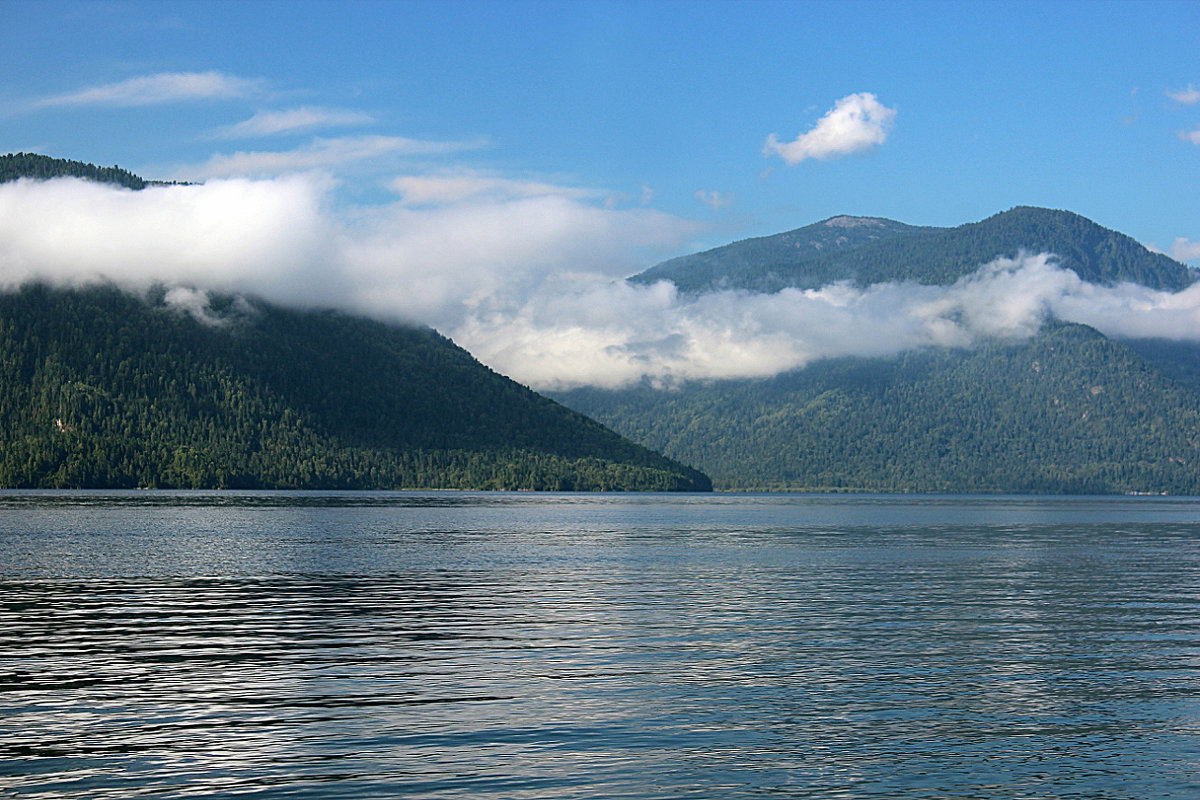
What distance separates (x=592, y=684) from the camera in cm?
4253

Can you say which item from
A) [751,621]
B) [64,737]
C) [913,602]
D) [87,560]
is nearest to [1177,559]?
[913,602]

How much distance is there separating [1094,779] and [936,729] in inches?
231

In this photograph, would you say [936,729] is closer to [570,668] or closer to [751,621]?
[570,668]

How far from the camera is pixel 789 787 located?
96.2 feet

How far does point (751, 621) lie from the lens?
205 feet

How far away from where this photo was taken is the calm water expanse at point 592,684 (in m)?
30.3

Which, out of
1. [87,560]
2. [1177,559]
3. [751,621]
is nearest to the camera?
[751,621]

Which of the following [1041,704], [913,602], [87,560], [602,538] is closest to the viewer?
[1041,704]

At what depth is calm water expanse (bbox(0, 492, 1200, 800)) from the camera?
1193 inches

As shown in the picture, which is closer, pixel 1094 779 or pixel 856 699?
pixel 1094 779

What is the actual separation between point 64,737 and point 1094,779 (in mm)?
26055

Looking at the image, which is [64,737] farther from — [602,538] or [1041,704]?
[602,538]

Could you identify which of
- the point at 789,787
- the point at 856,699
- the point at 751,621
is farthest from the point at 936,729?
the point at 751,621

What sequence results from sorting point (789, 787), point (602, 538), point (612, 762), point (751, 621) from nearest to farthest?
point (789, 787), point (612, 762), point (751, 621), point (602, 538)
